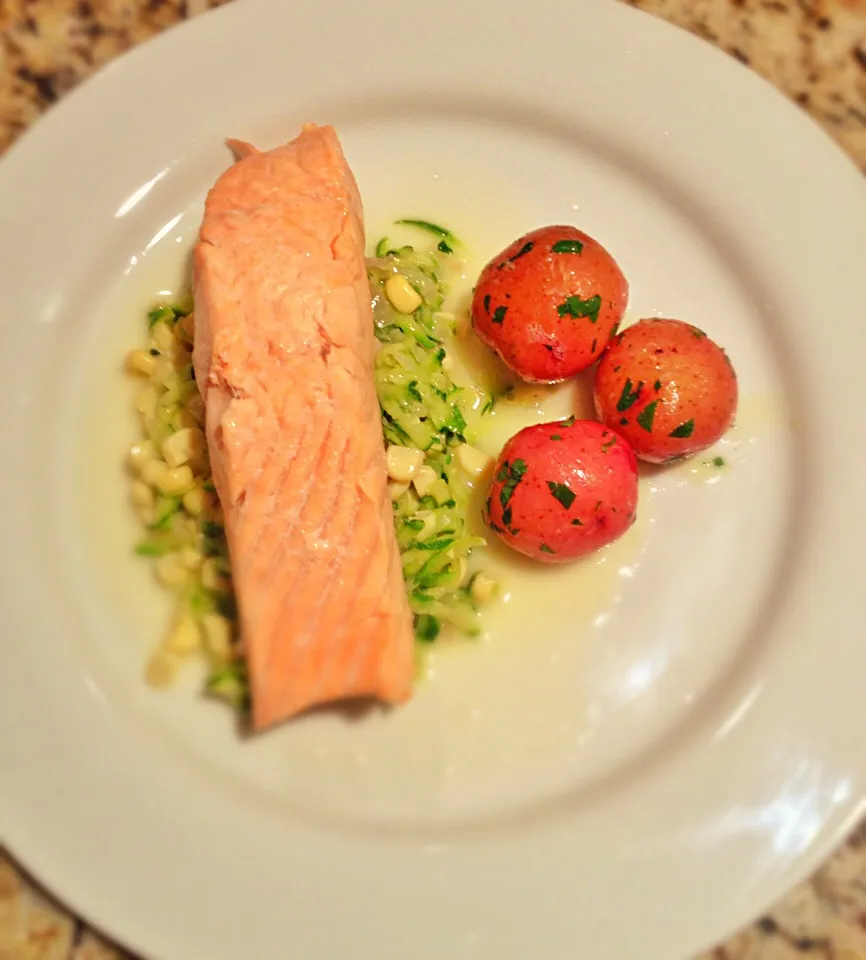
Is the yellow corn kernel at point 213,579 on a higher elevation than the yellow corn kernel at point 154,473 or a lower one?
lower

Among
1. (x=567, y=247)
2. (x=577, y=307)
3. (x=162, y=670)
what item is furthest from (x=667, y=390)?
(x=162, y=670)

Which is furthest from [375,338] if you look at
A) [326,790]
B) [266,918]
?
[266,918]

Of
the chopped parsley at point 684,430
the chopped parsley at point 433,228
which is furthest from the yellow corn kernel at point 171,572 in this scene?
the chopped parsley at point 684,430

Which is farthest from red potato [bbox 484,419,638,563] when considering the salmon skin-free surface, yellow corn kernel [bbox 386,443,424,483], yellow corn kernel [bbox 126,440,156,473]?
yellow corn kernel [bbox 126,440,156,473]

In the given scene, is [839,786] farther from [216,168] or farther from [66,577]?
[216,168]

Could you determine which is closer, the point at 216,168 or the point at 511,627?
the point at 511,627

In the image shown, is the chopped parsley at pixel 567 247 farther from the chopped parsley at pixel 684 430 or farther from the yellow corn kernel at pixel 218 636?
the yellow corn kernel at pixel 218 636
